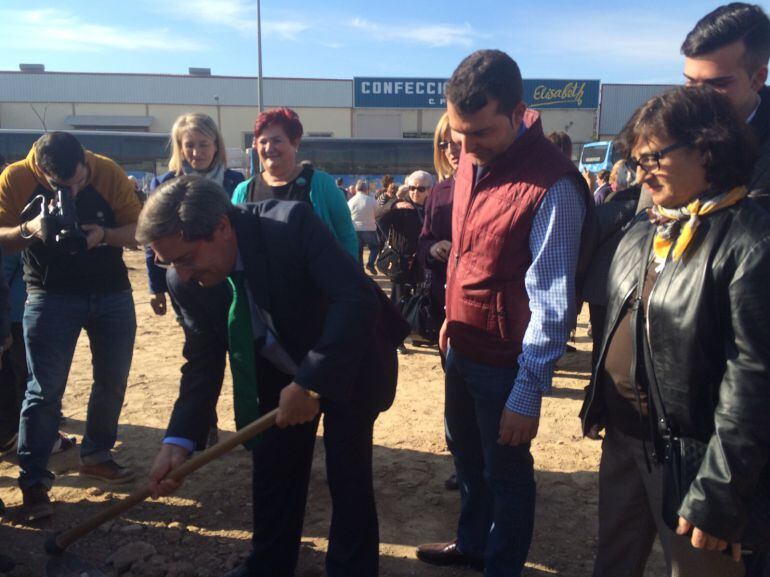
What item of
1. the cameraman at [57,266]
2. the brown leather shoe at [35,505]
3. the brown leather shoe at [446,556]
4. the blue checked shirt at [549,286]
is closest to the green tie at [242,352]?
the blue checked shirt at [549,286]

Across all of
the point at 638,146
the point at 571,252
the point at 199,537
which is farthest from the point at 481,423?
the point at 199,537

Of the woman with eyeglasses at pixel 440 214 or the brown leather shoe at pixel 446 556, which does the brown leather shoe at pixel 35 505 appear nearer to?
the brown leather shoe at pixel 446 556

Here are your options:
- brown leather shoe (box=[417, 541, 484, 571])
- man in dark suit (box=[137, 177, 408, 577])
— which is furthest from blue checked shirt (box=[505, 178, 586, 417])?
brown leather shoe (box=[417, 541, 484, 571])

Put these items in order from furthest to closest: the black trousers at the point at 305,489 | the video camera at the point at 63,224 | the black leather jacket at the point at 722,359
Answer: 1. the video camera at the point at 63,224
2. the black trousers at the point at 305,489
3. the black leather jacket at the point at 722,359

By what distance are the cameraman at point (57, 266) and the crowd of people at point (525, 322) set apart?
0.09 m

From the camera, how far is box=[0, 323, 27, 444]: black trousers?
3.82 metres

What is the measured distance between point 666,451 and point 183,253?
149cm

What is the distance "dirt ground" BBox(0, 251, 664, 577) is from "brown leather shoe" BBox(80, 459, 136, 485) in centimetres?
5

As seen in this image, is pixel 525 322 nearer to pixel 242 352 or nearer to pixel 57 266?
pixel 242 352

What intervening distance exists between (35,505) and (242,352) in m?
1.82

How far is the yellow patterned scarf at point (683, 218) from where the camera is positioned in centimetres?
157

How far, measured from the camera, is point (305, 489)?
265 cm

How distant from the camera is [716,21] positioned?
2057 mm

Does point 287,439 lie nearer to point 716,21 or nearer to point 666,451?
point 666,451
